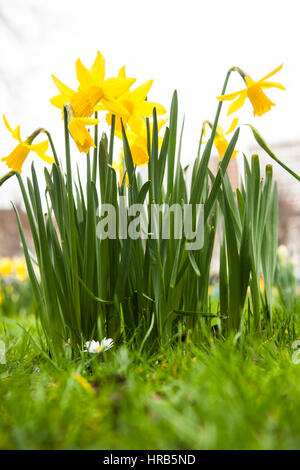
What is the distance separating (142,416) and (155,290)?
0.41m

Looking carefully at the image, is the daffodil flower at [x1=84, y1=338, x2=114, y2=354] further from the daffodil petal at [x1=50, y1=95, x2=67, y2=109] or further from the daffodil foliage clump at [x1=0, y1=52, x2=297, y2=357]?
the daffodil petal at [x1=50, y1=95, x2=67, y2=109]

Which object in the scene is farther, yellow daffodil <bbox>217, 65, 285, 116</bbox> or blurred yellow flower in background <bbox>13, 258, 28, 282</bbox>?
blurred yellow flower in background <bbox>13, 258, 28, 282</bbox>

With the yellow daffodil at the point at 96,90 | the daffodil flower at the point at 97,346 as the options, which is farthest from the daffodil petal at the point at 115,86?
the daffodil flower at the point at 97,346

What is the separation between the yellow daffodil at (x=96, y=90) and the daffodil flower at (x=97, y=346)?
49 centimetres

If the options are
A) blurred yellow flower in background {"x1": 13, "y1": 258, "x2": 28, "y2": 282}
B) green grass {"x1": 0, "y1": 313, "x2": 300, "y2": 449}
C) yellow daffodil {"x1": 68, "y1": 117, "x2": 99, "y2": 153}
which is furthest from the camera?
blurred yellow flower in background {"x1": 13, "y1": 258, "x2": 28, "y2": 282}

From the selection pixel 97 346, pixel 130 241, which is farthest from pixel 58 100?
pixel 97 346

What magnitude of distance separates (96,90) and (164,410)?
0.64m

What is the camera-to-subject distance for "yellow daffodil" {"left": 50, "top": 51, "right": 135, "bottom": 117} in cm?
86

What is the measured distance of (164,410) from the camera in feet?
1.62

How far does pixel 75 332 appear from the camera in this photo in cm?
95

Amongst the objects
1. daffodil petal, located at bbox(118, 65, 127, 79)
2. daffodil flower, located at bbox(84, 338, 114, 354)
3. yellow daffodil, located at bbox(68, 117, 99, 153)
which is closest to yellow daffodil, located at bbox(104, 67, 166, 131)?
daffodil petal, located at bbox(118, 65, 127, 79)

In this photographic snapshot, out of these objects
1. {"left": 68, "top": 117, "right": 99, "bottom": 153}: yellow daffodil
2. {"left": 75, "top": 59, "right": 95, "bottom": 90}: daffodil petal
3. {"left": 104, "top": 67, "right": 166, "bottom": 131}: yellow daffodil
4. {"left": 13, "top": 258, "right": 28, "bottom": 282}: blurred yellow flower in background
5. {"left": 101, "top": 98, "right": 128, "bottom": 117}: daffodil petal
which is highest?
{"left": 75, "top": 59, "right": 95, "bottom": 90}: daffodil petal
